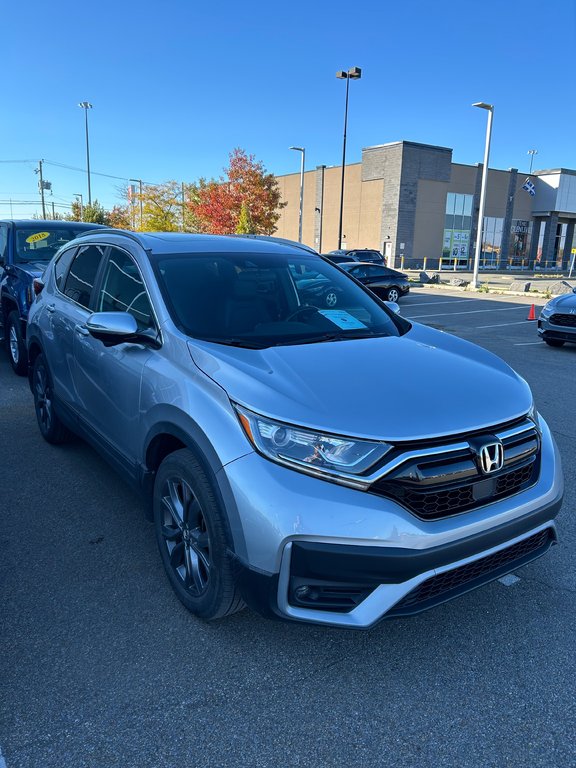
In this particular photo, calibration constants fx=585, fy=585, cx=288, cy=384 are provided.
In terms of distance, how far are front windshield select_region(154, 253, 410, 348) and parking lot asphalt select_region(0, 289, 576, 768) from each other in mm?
937

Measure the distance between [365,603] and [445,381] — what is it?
1032 millimetres

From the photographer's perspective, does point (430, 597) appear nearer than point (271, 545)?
No

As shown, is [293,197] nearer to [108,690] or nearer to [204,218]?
[204,218]

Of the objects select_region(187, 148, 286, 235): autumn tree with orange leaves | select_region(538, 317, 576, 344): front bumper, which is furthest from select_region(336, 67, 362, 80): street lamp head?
select_region(538, 317, 576, 344): front bumper

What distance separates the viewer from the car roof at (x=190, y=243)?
3.54m

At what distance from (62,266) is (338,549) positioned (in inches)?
143

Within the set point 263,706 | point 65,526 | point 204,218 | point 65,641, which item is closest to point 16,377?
point 65,526

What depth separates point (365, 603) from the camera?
7.27 feet

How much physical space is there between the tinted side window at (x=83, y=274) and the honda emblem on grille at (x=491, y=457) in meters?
2.81

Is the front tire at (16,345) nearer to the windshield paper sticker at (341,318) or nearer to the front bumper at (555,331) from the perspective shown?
the windshield paper sticker at (341,318)

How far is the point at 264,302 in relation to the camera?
136 inches

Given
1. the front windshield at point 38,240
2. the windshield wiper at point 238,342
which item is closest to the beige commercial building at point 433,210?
the front windshield at point 38,240

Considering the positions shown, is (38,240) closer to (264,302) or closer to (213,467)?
(264,302)

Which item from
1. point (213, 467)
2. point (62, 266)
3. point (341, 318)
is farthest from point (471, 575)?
point (62, 266)
